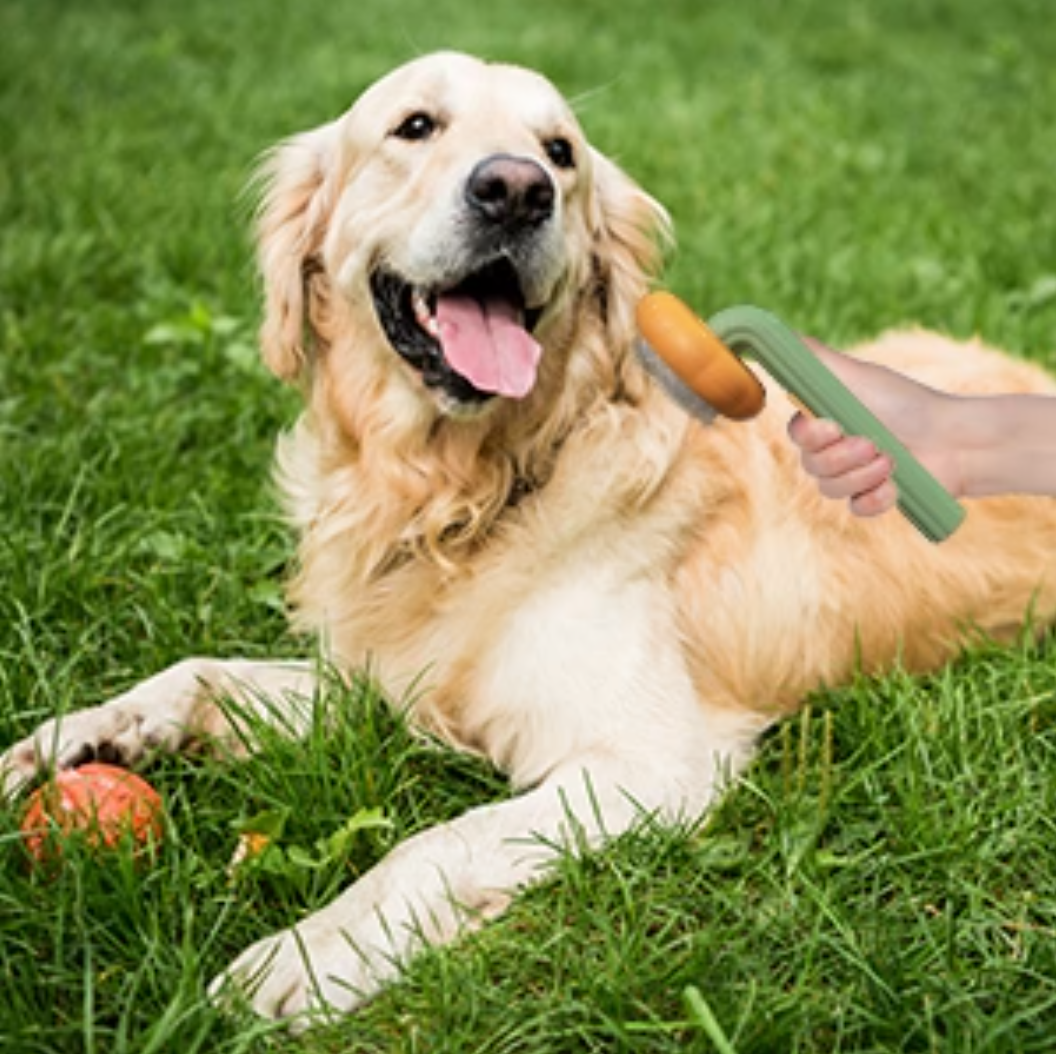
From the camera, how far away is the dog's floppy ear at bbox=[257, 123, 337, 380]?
3084 millimetres

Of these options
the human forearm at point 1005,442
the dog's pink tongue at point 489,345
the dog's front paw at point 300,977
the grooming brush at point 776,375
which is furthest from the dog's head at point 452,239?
the dog's front paw at point 300,977

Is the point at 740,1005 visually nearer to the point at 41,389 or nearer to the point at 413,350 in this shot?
the point at 413,350

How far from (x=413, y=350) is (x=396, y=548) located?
1.30 ft

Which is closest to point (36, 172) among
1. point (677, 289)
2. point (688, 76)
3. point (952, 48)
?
point (677, 289)

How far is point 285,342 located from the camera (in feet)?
10.1

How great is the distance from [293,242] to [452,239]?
0.53 m

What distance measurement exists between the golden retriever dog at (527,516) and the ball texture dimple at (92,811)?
0.49ft

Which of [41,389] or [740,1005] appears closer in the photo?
[740,1005]

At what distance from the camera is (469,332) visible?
2.80 meters

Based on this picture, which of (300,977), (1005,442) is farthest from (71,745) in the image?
(1005,442)

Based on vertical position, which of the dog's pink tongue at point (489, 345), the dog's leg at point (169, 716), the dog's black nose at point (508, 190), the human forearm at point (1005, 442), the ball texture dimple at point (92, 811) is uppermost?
the dog's black nose at point (508, 190)

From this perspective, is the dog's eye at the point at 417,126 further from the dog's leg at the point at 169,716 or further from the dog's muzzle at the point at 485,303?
the dog's leg at the point at 169,716

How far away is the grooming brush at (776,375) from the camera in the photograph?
7.85 feet

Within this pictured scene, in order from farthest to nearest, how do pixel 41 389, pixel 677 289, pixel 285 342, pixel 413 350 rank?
→ pixel 677 289, pixel 41 389, pixel 285 342, pixel 413 350
